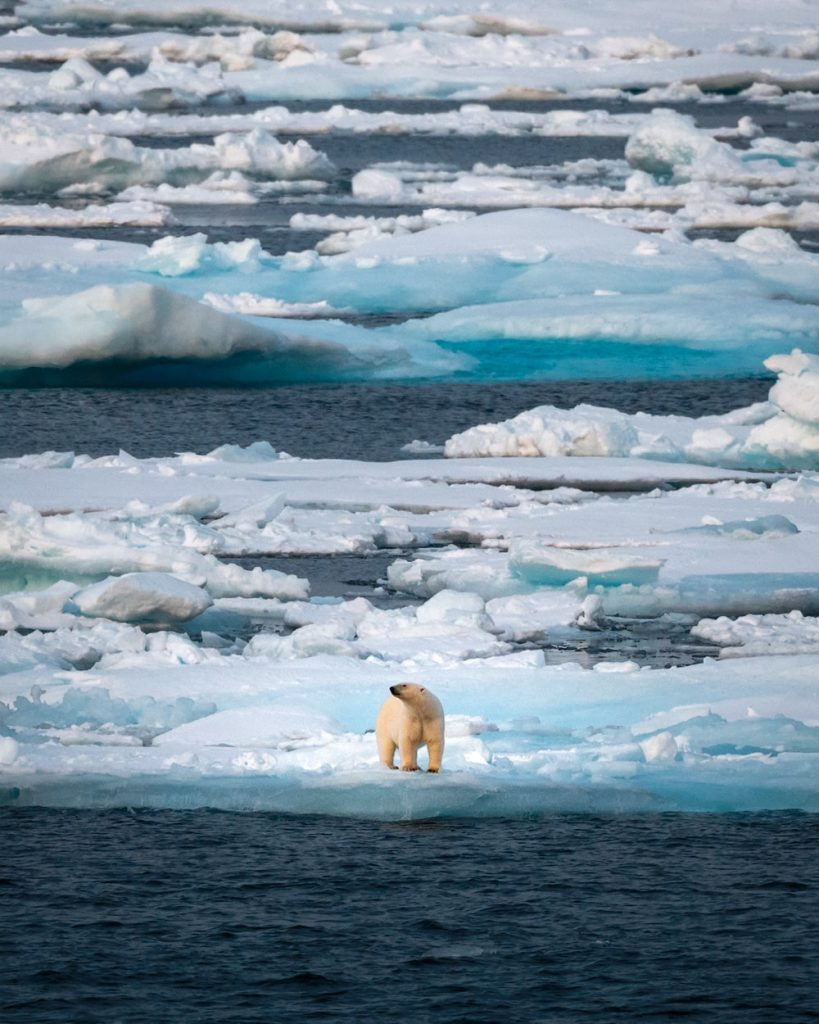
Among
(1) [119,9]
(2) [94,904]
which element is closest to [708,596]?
(2) [94,904]

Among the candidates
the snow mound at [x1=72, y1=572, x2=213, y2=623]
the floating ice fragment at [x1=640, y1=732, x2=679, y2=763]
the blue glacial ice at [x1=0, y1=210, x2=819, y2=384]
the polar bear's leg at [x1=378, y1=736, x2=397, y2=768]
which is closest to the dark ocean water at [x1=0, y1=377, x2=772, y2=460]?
the blue glacial ice at [x1=0, y1=210, x2=819, y2=384]

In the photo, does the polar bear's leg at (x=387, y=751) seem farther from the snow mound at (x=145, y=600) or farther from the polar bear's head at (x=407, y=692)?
the snow mound at (x=145, y=600)


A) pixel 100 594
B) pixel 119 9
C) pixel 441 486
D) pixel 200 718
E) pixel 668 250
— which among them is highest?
pixel 119 9

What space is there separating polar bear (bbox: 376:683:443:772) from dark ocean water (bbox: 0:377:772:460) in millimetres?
6963

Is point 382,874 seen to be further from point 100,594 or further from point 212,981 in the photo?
point 100,594

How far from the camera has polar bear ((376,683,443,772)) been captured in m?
7.62

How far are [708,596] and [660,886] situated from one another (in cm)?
379

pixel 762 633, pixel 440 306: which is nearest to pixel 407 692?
pixel 762 633

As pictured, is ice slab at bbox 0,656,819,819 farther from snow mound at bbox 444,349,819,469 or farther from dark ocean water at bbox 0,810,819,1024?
snow mound at bbox 444,349,819,469

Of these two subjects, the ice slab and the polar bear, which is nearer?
the polar bear

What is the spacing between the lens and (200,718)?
853cm

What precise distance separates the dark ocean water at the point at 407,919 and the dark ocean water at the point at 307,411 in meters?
7.28

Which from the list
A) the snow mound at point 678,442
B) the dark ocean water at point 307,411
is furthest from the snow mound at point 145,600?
the snow mound at point 678,442

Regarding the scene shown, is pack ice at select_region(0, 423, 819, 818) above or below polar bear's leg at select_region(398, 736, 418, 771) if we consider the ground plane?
above
